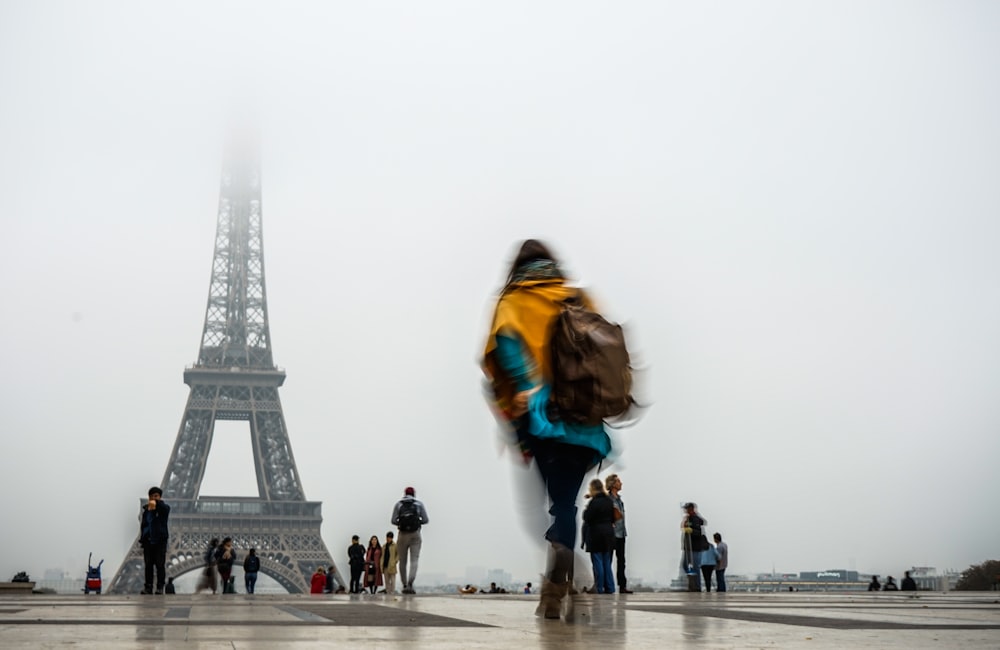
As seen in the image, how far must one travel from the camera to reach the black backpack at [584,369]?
5508 millimetres

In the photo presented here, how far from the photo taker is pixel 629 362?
232 inches

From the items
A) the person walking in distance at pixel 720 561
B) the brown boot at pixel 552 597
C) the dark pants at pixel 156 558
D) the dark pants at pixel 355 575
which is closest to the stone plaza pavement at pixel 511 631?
the brown boot at pixel 552 597

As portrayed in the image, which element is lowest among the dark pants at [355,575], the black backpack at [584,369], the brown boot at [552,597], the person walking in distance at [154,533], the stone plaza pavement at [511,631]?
the dark pants at [355,575]

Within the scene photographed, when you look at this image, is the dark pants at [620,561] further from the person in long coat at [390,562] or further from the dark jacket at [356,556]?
the dark jacket at [356,556]

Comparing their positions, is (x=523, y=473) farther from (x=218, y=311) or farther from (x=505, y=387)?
(x=218, y=311)

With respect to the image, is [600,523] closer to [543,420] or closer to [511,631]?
[543,420]

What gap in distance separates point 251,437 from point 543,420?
60.8 m

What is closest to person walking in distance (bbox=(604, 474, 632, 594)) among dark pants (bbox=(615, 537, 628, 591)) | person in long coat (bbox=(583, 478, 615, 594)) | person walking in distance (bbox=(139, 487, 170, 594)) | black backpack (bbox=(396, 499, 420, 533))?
dark pants (bbox=(615, 537, 628, 591))

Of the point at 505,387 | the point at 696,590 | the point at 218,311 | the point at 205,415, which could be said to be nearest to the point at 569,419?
the point at 505,387

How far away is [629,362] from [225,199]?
231ft

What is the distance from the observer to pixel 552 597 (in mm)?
5477

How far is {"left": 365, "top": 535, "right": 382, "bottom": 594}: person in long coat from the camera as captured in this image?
22281 millimetres

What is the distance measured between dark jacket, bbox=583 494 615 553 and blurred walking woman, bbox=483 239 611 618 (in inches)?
280

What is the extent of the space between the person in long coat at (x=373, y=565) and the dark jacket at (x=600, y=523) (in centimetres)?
1012
